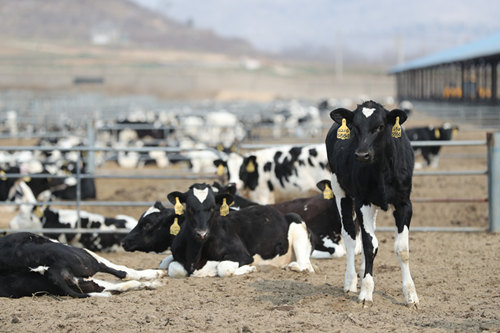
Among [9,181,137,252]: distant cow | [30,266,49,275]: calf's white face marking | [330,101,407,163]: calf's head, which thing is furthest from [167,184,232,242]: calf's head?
[9,181,137,252]: distant cow

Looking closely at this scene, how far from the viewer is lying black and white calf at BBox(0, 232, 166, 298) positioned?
6.61 m

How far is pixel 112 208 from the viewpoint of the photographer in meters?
13.3

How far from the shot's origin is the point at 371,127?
591 cm

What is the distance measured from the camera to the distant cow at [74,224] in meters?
10.1

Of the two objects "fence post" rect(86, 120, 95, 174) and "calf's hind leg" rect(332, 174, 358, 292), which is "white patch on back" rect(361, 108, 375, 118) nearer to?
"calf's hind leg" rect(332, 174, 358, 292)

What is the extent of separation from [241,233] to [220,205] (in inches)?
16.7

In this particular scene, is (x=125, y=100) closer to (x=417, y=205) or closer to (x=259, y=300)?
(x=417, y=205)

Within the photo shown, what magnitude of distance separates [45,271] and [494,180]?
613 cm

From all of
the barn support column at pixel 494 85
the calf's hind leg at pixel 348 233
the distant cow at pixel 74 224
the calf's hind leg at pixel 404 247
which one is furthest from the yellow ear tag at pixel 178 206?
the barn support column at pixel 494 85

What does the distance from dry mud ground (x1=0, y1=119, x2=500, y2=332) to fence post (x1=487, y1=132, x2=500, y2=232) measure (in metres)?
0.86

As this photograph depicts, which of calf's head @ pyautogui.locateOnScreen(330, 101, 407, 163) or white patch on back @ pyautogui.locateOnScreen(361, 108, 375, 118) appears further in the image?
white patch on back @ pyautogui.locateOnScreen(361, 108, 375, 118)

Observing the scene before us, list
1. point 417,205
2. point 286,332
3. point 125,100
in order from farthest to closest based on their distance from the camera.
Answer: point 125,100
point 417,205
point 286,332

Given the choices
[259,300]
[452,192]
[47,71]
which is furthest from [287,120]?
[47,71]

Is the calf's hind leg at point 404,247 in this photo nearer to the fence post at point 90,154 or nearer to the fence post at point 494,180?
the fence post at point 494,180
